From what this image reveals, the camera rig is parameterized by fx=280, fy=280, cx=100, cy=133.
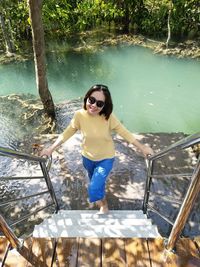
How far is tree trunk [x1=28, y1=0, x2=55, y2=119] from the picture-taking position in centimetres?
519

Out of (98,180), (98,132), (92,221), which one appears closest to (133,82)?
(98,132)

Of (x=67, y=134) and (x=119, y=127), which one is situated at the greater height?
(x=119, y=127)

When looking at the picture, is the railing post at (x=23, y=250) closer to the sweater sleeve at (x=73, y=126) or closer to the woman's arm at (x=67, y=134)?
the woman's arm at (x=67, y=134)

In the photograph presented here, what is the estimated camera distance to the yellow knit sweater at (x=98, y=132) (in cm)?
294

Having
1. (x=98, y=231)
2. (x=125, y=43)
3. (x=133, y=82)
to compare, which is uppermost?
(x=98, y=231)

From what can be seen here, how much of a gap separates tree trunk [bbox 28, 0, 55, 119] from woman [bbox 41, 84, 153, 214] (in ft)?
10.3

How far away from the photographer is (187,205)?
2010mm

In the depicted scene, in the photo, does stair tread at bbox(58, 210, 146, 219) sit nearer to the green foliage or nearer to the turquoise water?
the turquoise water

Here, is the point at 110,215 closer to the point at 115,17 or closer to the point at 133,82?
→ the point at 133,82

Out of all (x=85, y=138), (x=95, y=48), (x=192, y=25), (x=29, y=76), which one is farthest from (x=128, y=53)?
(x=85, y=138)

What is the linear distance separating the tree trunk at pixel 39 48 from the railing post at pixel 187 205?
14.9 ft

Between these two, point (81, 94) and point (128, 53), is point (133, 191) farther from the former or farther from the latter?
point (128, 53)

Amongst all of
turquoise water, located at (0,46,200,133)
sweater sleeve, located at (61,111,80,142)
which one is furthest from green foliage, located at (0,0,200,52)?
sweater sleeve, located at (61,111,80,142)

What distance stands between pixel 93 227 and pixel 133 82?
7.22m
